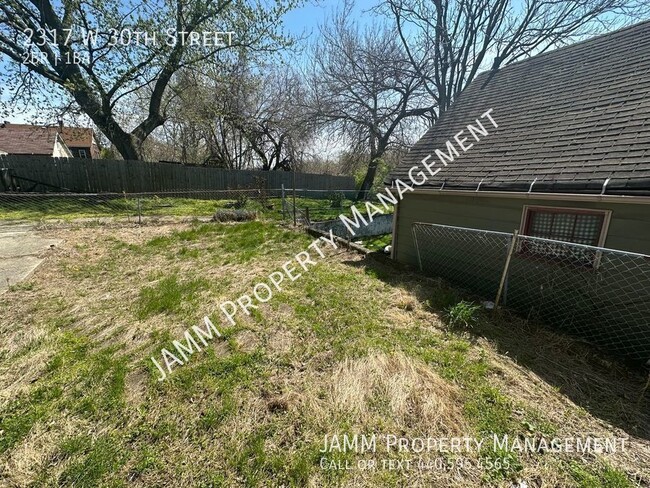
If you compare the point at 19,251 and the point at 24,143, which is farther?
the point at 24,143

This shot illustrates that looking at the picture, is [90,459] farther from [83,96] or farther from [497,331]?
[83,96]

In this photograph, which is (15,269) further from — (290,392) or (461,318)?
(461,318)

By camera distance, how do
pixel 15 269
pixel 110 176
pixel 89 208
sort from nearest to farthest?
1. pixel 15 269
2. pixel 89 208
3. pixel 110 176

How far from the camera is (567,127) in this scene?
4594mm

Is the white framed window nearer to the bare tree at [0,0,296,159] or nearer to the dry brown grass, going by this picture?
the dry brown grass

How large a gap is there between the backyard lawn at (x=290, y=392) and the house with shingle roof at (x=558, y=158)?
66.1 inches

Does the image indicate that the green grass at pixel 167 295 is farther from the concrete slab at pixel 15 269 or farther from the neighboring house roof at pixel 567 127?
the neighboring house roof at pixel 567 127

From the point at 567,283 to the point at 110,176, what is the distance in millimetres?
18028

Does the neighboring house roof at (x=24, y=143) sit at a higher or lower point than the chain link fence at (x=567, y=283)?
higher

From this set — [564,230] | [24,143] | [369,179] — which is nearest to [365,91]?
[369,179]

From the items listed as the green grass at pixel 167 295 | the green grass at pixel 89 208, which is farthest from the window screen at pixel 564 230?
the green grass at pixel 89 208

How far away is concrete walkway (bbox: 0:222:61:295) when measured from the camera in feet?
14.2

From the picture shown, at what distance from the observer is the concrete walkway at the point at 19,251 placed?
433 cm

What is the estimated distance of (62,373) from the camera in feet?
8.16
